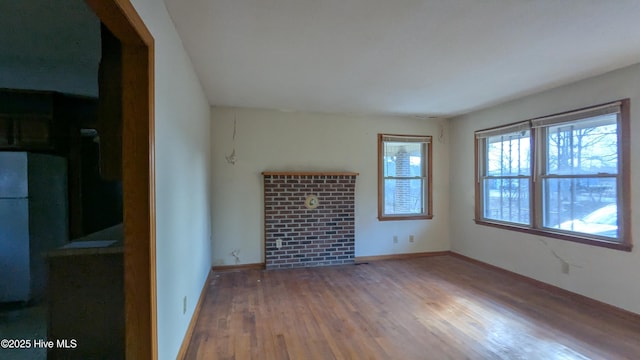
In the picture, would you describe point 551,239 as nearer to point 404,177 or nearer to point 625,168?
point 625,168

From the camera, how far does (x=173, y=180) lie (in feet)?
6.63

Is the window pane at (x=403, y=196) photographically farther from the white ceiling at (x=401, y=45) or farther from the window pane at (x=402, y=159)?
the white ceiling at (x=401, y=45)

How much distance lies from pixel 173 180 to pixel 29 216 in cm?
226

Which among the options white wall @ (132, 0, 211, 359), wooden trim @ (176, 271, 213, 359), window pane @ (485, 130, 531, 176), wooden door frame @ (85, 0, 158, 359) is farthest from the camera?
window pane @ (485, 130, 531, 176)

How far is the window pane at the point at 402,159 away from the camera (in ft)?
16.6

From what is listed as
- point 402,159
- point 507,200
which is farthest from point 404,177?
point 507,200

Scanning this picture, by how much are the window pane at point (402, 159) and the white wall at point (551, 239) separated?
1.90 ft

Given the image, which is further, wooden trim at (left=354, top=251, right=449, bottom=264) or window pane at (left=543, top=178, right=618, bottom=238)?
wooden trim at (left=354, top=251, right=449, bottom=264)

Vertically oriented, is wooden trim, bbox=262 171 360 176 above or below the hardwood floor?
above

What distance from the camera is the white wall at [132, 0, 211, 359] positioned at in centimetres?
168

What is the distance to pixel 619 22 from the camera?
79.8 inches

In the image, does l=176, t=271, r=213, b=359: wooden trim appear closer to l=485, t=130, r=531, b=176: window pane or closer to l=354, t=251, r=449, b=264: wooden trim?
l=354, t=251, r=449, b=264: wooden trim

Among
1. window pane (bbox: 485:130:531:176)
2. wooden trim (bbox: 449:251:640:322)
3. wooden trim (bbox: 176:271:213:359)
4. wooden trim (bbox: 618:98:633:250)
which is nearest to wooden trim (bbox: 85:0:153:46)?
wooden trim (bbox: 176:271:213:359)

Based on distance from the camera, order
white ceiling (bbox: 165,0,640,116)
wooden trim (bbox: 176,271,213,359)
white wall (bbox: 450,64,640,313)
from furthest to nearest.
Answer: white wall (bbox: 450,64,640,313) < wooden trim (bbox: 176,271,213,359) < white ceiling (bbox: 165,0,640,116)
